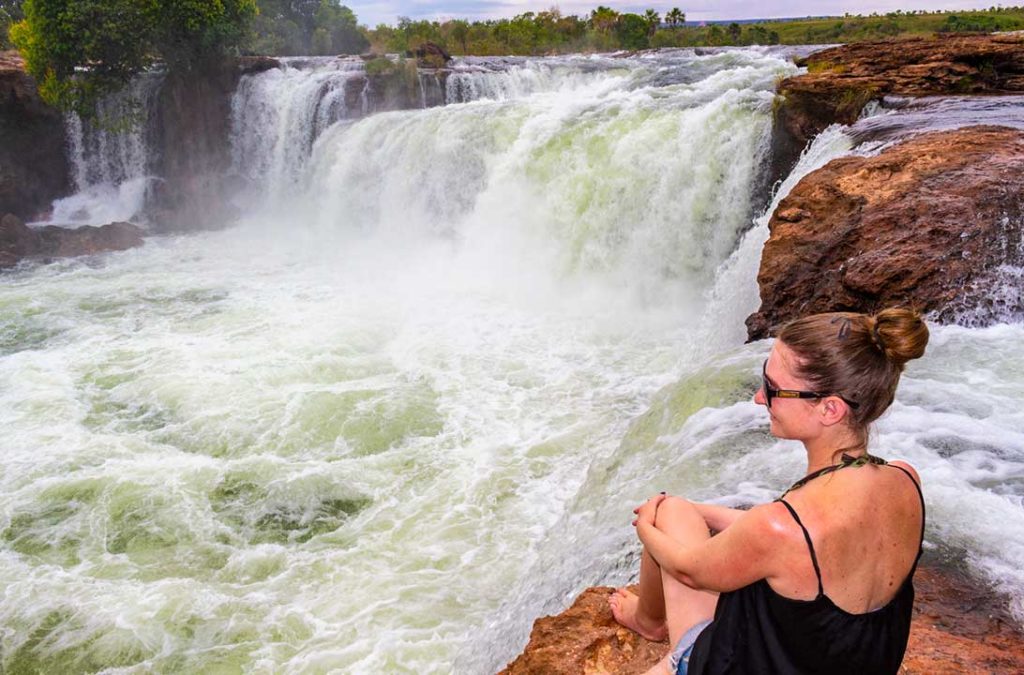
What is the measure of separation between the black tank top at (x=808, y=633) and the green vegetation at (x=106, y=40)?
747 inches

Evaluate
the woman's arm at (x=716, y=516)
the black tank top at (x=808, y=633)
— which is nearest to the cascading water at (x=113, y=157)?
the woman's arm at (x=716, y=516)

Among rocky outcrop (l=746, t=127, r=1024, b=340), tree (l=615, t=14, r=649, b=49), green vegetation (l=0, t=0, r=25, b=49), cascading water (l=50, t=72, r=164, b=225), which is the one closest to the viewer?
rocky outcrop (l=746, t=127, r=1024, b=340)

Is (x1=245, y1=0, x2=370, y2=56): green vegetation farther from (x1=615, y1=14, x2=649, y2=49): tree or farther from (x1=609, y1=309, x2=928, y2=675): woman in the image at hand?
(x1=609, y1=309, x2=928, y2=675): woman

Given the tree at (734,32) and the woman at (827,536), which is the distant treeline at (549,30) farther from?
the woman at (827,536)

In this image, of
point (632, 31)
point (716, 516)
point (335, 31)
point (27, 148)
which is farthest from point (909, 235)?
point (335, 31)

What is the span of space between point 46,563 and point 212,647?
167 cm

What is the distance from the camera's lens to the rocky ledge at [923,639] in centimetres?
229

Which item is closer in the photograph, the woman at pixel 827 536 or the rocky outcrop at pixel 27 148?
the woman at pixel 827 536

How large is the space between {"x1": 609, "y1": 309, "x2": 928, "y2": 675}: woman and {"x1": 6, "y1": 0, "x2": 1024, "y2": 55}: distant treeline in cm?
2883

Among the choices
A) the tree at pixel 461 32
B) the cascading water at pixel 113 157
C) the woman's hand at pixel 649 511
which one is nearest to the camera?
the woman's hand at pixel 649 511

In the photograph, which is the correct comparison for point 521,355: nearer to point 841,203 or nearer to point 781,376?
point 841,203

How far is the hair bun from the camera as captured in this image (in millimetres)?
1643

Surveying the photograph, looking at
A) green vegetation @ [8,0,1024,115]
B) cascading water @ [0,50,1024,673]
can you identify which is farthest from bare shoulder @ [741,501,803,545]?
green vegetation @ [8,0,1024,115]

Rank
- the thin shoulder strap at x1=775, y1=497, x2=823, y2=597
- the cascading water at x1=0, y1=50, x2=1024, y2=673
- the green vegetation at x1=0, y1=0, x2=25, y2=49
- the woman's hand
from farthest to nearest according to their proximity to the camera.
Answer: the green vegetation at x1=0, y1=0, x2=25, y2=49 → the cascading water at x1=0, y1=50, x2=1024, y2=673 → the woman's hand → the thin shoulder strap at x1=775, y1=497, x2=823, y2=597
